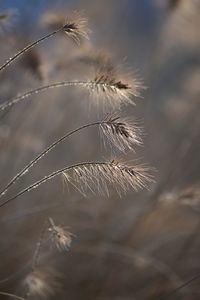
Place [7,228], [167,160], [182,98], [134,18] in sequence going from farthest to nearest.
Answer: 1. [134,18]
2. [167,160]
3. [182,98]
4. [7,228]

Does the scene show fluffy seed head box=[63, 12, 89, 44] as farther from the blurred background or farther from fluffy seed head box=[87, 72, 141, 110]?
the blurred background

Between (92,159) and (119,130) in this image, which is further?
(92,159)

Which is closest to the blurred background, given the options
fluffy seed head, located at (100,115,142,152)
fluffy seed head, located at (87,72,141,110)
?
fluffy seed head, located at (87,72,141,110)

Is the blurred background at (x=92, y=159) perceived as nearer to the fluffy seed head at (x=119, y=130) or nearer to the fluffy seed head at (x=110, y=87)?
the fluffy seed head at (x=110, y=87)

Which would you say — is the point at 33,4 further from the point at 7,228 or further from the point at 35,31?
the point at 7,228

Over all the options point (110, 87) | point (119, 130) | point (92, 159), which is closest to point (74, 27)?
point (110, 87)

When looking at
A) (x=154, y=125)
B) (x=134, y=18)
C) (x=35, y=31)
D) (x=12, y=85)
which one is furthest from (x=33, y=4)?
(x=134, y=18)

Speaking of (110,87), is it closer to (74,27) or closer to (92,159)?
(74,27)

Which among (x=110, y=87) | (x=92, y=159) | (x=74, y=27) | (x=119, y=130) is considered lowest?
(x=119, y=130)

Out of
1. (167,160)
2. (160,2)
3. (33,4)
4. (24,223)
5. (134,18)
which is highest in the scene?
(134,18)

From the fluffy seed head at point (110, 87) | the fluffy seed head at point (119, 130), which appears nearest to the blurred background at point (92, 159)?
the fluffy seed head at point (110, 87)
